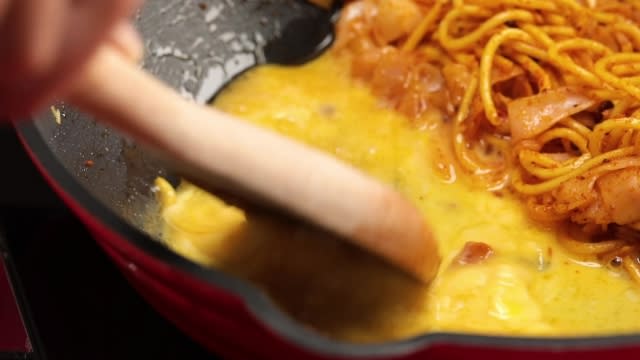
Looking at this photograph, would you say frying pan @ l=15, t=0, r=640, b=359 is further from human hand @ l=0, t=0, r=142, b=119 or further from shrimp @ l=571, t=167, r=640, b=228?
shrimp @ l=571, t=167, r=640, b=228

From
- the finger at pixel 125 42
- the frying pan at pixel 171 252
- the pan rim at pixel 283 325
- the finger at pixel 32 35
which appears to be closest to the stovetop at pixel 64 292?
the frying pan at pixel 171 252

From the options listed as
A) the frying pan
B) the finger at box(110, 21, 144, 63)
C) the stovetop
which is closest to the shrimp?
the frying pan

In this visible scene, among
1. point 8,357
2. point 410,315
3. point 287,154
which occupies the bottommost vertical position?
point 8,357

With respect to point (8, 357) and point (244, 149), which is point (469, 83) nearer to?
point (244, 149)

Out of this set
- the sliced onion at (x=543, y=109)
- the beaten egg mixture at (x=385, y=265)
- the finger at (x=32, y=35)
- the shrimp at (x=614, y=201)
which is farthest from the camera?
the sliced onion at (x=543, y=109)

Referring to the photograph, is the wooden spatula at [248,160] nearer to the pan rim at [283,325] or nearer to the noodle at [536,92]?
the pan rim at [283,325]

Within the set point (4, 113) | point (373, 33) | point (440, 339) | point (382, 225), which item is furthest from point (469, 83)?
point (4, 113)

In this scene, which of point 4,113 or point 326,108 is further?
point 326,108
